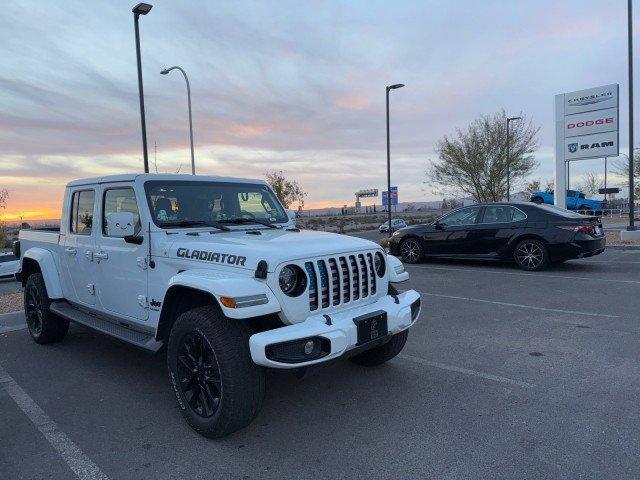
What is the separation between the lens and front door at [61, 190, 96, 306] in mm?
4930

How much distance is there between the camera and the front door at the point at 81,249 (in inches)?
194

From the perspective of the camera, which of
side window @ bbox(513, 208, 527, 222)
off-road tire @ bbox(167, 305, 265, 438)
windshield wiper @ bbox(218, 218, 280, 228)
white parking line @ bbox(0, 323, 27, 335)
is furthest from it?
side window @ bbox(513, 208, 527, 222)

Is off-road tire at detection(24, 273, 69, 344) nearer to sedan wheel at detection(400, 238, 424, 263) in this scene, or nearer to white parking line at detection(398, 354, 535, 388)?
white parking line at detection(398, 354, 535, 388)

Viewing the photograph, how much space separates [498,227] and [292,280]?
846 centimetres

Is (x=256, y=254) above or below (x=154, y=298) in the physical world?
above

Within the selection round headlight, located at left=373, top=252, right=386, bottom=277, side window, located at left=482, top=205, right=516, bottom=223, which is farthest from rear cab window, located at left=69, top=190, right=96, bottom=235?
side window, located at left=482, top=205, right=516, bottom=223

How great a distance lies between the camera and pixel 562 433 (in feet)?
11.0

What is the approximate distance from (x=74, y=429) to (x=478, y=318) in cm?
496

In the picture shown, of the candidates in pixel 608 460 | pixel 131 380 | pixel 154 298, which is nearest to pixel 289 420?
pixel 154 298

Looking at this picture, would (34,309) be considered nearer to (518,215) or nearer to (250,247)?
(250,247)

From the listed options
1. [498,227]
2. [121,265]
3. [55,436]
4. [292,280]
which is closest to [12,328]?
[121,265]

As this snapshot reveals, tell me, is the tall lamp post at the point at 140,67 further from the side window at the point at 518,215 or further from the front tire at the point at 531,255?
the front tire at the point at 531,255

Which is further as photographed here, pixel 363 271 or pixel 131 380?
pixel 131 380

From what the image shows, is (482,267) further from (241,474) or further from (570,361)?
→ (241,474)
